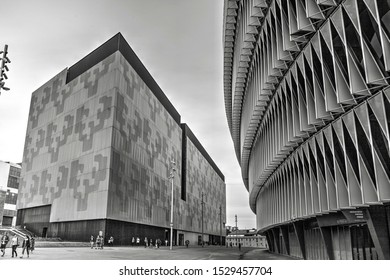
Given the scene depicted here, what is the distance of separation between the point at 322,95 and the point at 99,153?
3432cm

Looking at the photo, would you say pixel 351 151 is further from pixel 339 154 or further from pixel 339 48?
pixel 339 48

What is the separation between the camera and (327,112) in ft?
59.7

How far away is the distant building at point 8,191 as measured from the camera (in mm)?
83250

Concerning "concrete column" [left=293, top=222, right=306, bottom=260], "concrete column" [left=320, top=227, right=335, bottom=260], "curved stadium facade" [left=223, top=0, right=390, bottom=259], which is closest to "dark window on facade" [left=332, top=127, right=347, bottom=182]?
"curved stadium facade" [left=223, top=0, right=390, bottom=259]

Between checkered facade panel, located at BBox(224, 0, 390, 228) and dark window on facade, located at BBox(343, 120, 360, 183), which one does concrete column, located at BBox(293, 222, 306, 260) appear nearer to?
checkered facade panel, located at BBox(224, 0, 390, 228)

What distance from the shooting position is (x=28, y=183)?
59.0 m

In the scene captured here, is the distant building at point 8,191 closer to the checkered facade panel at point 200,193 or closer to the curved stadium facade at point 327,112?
the checkered facade panel at point 200,193

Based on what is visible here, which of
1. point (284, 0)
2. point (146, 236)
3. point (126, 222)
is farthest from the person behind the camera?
point (146, 236)

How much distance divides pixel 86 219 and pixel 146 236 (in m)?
13.2

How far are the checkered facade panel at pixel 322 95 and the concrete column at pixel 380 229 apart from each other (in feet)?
3.51

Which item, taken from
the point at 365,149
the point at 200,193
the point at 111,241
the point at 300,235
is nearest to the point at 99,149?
the point at 111,241

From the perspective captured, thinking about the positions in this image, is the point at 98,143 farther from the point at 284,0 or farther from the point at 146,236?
the point at 284,0

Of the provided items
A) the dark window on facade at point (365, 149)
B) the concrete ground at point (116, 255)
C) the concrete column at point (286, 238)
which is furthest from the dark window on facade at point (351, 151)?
the concrete column at point (286, 238)
